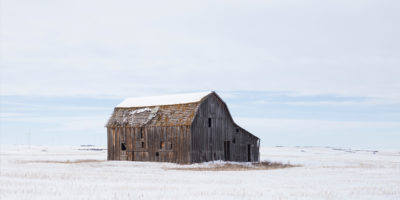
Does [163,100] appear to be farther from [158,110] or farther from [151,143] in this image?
[151,143]

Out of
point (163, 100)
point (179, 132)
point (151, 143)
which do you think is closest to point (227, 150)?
point (179, 132)

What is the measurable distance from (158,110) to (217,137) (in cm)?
632

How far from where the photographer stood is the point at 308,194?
2095cm

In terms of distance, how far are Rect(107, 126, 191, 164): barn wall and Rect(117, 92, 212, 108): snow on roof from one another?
294 centimetres

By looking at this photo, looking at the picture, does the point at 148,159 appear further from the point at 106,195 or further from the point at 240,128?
the point at 106,195

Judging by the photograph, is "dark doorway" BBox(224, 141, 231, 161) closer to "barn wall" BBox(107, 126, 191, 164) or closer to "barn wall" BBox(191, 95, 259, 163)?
"barn wall" BBox(191, 95, 259, 163)

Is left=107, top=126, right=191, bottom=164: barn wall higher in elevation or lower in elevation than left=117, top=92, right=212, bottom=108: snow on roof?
lower

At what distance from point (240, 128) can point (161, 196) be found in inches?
1323

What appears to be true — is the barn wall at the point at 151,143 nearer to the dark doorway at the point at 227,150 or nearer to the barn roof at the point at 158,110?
the barn roof at the point at 158,110

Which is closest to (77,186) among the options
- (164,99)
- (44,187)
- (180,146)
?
(44,187)

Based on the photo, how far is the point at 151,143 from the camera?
49688 millimetres

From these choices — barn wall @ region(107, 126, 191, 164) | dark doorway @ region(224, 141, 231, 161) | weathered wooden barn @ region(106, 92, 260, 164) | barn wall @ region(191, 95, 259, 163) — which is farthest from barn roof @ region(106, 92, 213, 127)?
dark doorway @ region(224, 141, 231, 161)

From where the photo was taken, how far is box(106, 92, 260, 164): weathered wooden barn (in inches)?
1875

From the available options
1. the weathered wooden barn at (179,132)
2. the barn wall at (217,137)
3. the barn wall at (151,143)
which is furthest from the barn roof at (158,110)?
the barn wall at (217,137)
